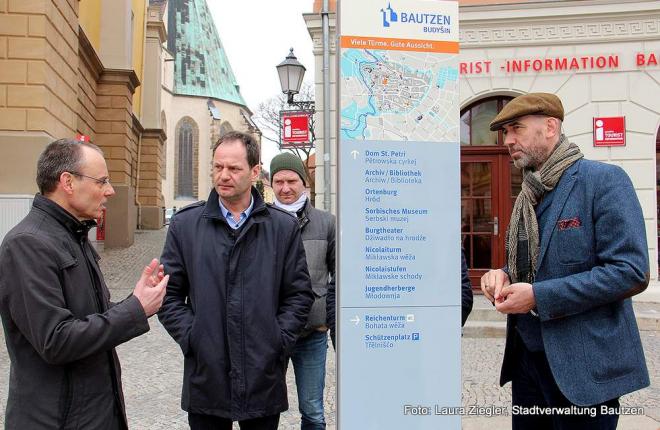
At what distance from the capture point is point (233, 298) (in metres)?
2.43

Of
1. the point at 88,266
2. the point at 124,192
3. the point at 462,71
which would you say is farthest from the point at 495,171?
the point at 124,192

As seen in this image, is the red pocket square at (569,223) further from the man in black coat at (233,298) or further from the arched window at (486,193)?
the arched window at (486,193)

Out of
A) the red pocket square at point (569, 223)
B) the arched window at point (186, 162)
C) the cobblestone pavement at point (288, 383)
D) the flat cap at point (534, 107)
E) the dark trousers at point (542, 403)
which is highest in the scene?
the arched window at point (186, 162)

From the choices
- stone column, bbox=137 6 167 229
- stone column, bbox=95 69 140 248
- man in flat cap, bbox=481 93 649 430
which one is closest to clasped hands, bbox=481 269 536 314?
man in flat cap, bbox=481 93 649 430

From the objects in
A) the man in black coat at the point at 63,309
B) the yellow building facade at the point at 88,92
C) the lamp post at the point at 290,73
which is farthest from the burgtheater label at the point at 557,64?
the man in black coat at the point at 63,309

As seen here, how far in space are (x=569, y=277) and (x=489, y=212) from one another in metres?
8.59

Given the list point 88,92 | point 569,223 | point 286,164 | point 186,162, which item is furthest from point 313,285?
point 186,162

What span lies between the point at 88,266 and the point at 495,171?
30.4 ft

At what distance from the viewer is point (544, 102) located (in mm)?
2324

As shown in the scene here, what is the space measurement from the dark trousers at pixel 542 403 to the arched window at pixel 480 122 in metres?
8.50

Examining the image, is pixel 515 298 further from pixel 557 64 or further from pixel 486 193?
pixel 557 64

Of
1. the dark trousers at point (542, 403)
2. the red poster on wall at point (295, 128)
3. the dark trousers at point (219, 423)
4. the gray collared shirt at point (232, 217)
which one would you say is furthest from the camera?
the red poster on wall at point (295, 128)

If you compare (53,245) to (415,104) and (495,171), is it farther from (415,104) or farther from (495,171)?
(495,171)

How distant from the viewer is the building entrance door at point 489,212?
34.0 feet
